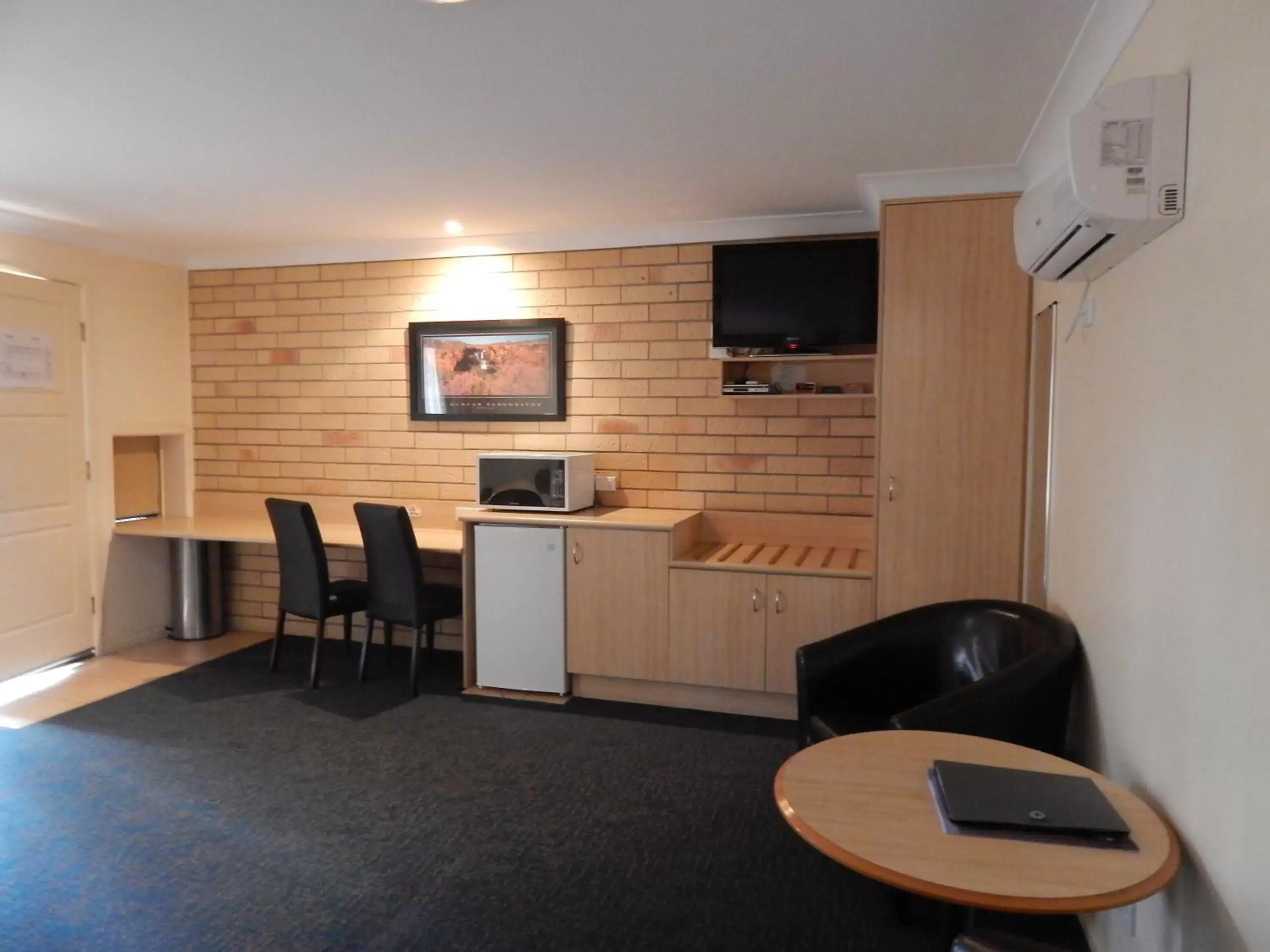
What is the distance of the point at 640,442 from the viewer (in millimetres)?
4559

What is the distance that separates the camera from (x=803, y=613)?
377 centimetres

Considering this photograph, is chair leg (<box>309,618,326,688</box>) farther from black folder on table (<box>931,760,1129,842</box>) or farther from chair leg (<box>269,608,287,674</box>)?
black folder on table (<box>931,760,1129,842</box>)

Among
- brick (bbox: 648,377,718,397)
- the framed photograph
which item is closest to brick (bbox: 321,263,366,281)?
the framed photograph

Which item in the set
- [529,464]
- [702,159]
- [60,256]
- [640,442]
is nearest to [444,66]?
[702,159]

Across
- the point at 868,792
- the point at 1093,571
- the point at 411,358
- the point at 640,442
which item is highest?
the point at 411,358

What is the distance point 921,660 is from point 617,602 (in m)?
1.50

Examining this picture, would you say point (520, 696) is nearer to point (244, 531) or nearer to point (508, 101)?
point (244, 531)

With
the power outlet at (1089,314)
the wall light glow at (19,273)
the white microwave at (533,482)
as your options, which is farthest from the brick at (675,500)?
the wall light glow at (19,273)

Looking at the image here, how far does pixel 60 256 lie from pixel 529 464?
275 centimetres

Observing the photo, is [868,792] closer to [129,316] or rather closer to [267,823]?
[267,823]

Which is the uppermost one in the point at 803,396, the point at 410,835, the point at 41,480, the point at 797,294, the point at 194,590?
the point at 797,294

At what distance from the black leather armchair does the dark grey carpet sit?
1.54 ft

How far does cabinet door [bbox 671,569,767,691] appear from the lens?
3.84 m

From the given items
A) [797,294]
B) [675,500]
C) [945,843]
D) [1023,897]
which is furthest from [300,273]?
[1023,897]
